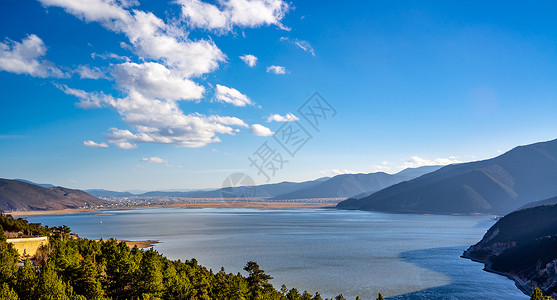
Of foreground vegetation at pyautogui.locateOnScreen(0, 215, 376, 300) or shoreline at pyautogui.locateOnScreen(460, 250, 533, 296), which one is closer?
foreground vegetation at pyautogui.locateOnScreen(0, 215, 376, 300)

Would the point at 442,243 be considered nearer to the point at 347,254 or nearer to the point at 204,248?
the point at 347,254

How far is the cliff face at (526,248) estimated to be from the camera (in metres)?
71.6

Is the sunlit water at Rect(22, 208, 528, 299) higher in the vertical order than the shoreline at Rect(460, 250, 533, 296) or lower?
higher

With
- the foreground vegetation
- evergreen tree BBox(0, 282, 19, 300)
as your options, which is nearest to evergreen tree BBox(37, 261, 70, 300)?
the foreground vegetation

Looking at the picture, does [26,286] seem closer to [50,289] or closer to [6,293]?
[50,289]

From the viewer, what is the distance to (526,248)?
88.7 m

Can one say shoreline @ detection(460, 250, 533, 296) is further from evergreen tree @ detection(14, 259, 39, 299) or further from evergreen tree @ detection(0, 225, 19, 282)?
evergreen tree @ detection(0, 225, 19, 282)

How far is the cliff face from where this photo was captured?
71.6 meters

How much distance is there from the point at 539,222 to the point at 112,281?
113488 millimetres

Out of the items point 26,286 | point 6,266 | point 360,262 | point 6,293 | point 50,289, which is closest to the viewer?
point 6,293

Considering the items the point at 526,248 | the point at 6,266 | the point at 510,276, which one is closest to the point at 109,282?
the point at 6,266

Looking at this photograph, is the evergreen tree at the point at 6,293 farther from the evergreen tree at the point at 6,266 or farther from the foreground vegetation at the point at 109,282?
the evergreen tree at the point at 6,266

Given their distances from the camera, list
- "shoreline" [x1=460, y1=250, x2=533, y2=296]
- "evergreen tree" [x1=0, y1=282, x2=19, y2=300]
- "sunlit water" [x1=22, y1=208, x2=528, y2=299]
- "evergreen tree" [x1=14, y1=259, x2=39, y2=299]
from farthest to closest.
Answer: "shoreline" [x1=460, y1=250, x2=533, y2=296] → "sunlit water" [x1=22, y1=208, x2=528, y2=299] → "evergreen tree" [x1=14, y1=259, x2=39, y2=299] → "evergreen tree" [x1=0, y1=282, x2=19, y2=300]

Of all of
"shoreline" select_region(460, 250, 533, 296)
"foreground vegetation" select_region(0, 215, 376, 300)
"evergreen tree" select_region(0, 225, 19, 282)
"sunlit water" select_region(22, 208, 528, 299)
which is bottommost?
"shoreline" select_region(460, 250, 533, 296)
